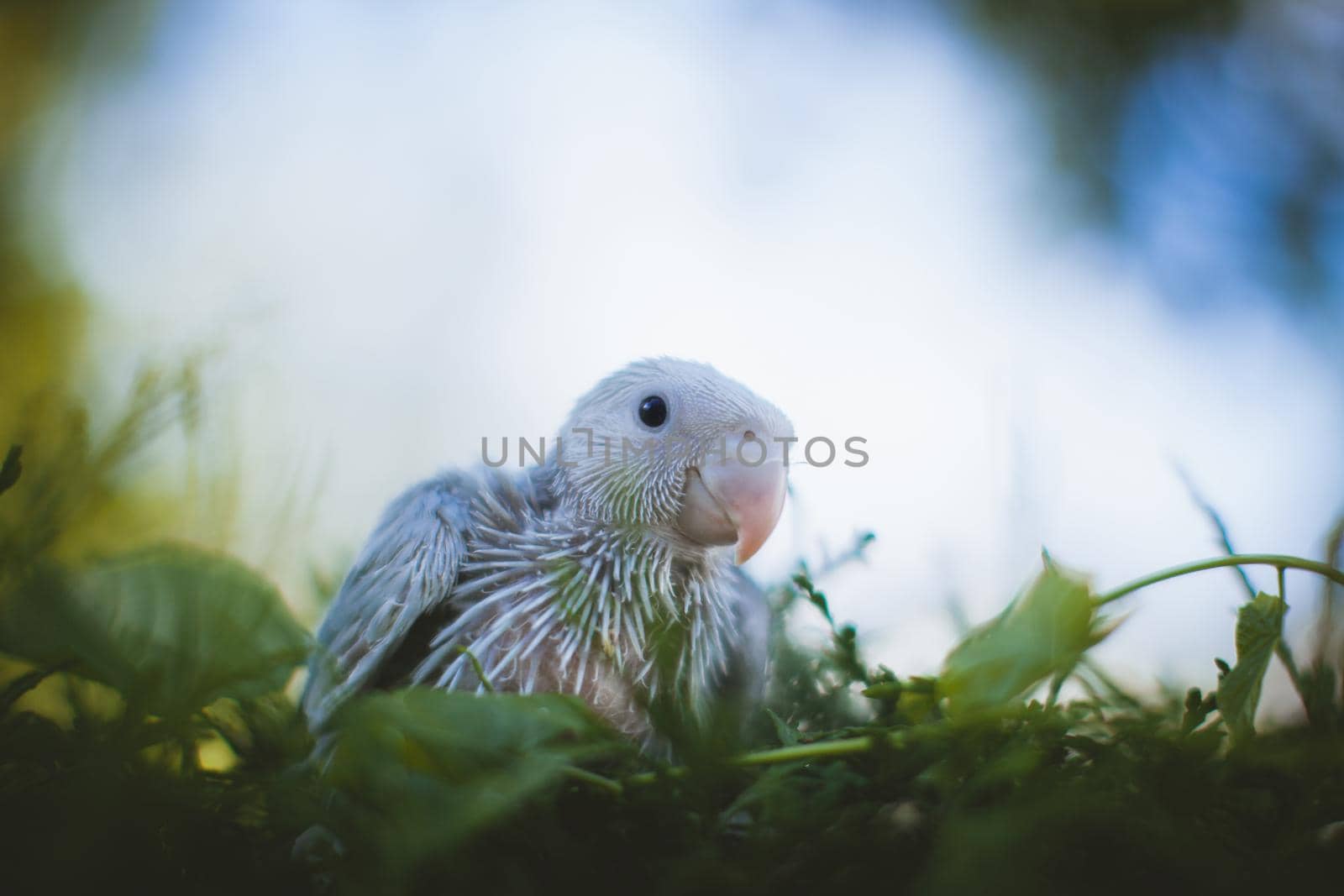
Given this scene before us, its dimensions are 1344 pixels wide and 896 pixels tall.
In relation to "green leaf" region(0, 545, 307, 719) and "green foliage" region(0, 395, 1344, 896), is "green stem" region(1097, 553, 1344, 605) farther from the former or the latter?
"green leaf" region(0, 545, 307, 719)

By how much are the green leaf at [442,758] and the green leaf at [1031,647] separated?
193mm

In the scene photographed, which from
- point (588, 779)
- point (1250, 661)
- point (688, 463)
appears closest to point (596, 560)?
point (688, 463)

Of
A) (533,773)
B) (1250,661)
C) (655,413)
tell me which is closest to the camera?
(533,773)

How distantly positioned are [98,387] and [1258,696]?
2.61 feet

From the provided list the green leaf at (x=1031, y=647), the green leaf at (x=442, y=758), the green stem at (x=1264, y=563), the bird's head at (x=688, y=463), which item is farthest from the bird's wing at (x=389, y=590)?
the green stem at (x=1264, y=563)

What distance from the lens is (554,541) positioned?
0.86 m

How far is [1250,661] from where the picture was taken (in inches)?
17.6

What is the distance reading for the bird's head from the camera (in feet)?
2.77

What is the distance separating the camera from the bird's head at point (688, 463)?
0.84 metres

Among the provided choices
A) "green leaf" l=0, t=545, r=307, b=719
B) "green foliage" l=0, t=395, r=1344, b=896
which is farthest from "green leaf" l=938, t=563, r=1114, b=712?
"green leaf" l=0, t=545, r=307, b=719

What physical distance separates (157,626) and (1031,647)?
47 centimetres

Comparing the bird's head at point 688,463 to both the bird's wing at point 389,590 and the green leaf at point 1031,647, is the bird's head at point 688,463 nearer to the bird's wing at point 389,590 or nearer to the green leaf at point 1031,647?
the bird's wing at point 389,590

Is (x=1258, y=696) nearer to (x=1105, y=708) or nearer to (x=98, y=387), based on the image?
(x=1105, y=708)

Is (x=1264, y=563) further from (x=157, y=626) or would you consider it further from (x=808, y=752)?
(x=157, y=626)
